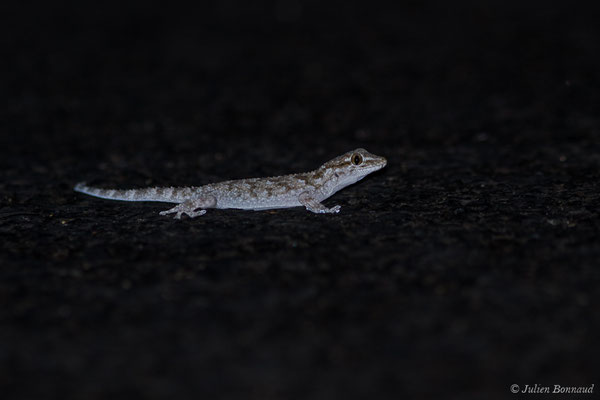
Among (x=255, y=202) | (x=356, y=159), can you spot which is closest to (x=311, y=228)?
(x=255, y=202)

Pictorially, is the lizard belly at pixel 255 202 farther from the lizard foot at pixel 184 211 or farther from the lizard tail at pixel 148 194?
the lizard tail at pixel 148 194

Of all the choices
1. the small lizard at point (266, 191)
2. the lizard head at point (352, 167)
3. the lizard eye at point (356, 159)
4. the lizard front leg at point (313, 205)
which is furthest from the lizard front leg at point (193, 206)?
the lizard eye at point (356, 159)

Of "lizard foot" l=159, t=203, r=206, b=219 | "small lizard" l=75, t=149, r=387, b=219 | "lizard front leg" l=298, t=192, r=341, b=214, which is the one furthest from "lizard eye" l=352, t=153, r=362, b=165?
"lizard foot" l=159, t=203, r=206, b=219

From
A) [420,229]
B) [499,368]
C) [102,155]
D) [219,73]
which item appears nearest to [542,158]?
[420,229]

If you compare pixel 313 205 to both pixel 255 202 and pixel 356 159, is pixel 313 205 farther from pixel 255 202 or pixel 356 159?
pixel 356 159

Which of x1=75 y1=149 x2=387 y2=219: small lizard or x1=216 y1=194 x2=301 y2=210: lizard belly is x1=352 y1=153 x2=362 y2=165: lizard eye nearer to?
x1=75 y1=149 x2=387 y2=219: small lizard
